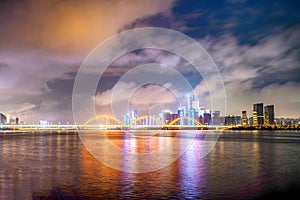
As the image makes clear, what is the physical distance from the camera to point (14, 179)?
18.1 meters

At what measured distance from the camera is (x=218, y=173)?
811 inches

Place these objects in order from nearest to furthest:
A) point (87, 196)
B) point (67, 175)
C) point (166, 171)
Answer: point (87, 196) < point (67, 175) < point (166, 171)

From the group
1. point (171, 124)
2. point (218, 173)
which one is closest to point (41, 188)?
point (218, 173)

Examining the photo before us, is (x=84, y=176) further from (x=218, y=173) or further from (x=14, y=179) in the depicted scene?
(x=218, y=173)

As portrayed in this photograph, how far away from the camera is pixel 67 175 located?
768 inches

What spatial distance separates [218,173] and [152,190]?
270 inches

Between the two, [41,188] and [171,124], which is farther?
[171,124]

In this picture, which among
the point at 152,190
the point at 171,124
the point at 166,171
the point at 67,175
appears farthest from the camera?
the point at 171,124

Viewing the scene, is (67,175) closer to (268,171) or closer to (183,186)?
(183,186)

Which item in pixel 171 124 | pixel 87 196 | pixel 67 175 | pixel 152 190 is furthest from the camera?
pixel 171 124

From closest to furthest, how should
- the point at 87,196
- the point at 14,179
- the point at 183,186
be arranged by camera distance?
the point at 87,196
the point at 183,186
the point at 14,179

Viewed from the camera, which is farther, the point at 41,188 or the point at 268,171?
the point at 268,171

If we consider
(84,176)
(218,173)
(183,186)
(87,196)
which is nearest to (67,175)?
(84,176)

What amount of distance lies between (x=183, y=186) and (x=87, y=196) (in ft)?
15.7
